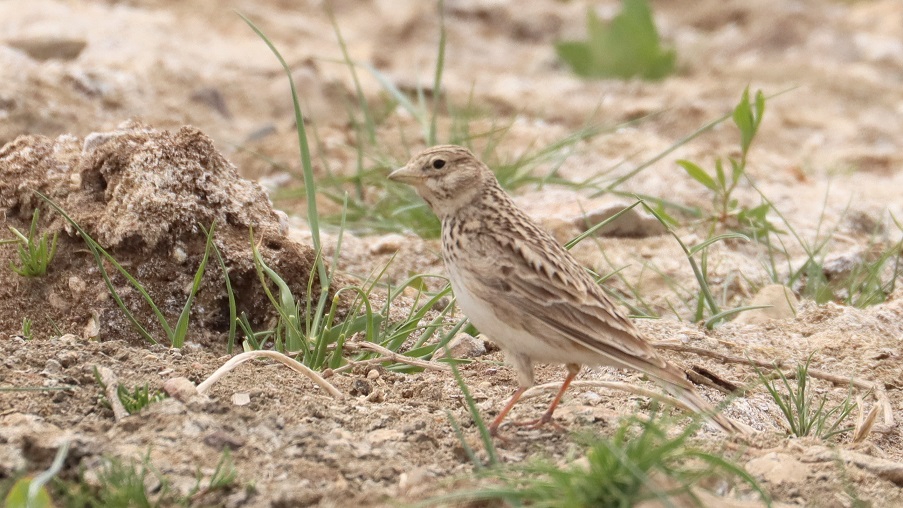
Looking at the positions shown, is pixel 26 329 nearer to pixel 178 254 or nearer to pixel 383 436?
pixel 178 254

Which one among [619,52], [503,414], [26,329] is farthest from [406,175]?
[619,52]

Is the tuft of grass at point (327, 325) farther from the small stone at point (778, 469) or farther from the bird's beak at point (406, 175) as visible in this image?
the small stone at point (778, 469)

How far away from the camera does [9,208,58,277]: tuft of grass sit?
414 centimetres

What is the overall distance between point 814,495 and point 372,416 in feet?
4.22

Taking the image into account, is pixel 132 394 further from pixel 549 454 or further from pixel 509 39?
pixel 509 39

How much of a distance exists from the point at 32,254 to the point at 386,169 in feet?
8.75

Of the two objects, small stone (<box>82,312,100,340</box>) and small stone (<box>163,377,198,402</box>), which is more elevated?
small stone (<box>163,377,198,402</box>)

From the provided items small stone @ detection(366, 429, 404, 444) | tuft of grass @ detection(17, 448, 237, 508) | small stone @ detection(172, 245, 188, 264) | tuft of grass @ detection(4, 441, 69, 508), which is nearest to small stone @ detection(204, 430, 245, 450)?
tuft of grass @ detection(17, 448, 237, 508)

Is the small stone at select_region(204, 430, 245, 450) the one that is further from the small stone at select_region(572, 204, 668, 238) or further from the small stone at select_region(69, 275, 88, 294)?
the small stone at select_region(572, 204, 668, 238)

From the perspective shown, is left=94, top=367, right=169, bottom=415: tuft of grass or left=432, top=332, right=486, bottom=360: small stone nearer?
left=94, top=367, right=169, bottom=415: tuft of grass

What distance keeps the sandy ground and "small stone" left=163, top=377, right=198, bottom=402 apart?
0.19 feet

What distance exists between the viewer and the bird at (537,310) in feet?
11.6

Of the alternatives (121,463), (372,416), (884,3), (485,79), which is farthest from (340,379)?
(884,3)

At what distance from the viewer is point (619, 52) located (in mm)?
9859
